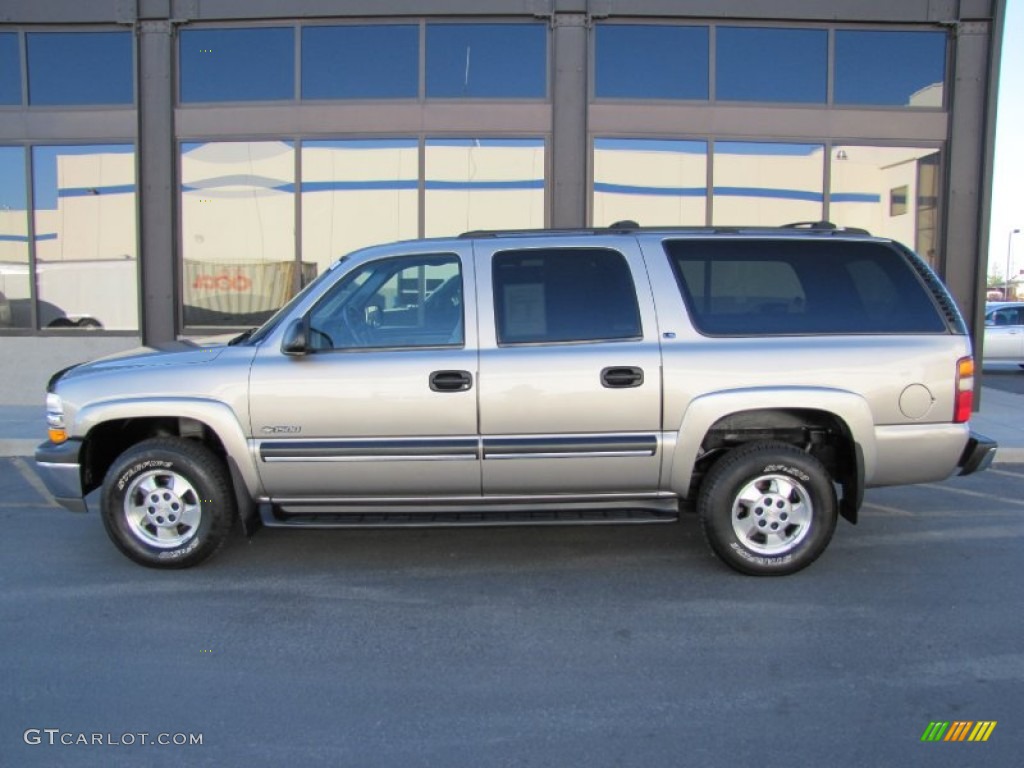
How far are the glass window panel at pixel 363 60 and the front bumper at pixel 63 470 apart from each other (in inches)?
301

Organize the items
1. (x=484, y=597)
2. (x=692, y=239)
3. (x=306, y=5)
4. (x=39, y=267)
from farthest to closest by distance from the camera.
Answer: (x=39, y=267)
(x=306, y=5)
(x=692, y=239)
(x=484, y=597)

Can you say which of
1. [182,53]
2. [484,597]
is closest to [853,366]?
[484,597]

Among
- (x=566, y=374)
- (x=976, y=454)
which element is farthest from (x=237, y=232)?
(x=976, y=454)

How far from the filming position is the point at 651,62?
1094 centimetres

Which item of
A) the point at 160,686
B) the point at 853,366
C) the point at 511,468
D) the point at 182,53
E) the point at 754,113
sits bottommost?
the point at 160,686

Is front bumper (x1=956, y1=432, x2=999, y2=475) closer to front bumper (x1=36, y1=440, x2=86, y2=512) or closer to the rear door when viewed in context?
the rear door

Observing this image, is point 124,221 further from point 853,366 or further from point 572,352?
point 853,366

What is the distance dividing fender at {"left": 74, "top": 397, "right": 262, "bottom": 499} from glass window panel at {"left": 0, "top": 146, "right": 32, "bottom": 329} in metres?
8.49

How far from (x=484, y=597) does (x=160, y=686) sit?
1.67m

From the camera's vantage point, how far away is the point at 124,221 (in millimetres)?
11391

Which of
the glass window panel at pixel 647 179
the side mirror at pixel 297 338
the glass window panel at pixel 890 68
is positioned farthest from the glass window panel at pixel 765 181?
the side mirror at pixel 297 338

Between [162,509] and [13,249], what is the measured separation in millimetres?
9117

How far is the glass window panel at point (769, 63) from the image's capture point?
36.0ft

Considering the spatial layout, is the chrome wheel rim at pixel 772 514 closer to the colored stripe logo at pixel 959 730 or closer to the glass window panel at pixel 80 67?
the colored stripe logo at pixel 959 730
